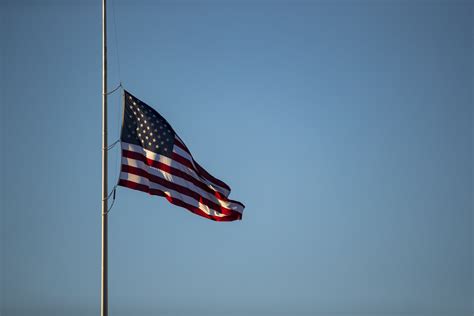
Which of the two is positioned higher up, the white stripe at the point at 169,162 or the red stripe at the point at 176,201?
the white stripe at the point at 169,162

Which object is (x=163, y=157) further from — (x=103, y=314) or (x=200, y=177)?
(x=103, y=314)

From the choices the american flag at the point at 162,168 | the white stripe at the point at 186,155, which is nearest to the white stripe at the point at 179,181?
the american flag at the point at 162,168

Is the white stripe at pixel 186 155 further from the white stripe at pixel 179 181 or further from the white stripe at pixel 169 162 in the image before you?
the white stripe at pixel 179 181

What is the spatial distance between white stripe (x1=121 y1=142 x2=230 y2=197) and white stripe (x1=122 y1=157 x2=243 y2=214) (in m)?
0.34

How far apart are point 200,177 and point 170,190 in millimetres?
1678

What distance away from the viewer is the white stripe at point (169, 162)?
26969mm

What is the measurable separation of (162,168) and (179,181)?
2.81 ft

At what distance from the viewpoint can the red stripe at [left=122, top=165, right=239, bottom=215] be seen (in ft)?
87.4

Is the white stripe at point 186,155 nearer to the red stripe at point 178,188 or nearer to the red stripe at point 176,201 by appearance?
→ the red stripe at point 178,188

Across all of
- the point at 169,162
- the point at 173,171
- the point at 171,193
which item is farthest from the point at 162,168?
the point at 171,193

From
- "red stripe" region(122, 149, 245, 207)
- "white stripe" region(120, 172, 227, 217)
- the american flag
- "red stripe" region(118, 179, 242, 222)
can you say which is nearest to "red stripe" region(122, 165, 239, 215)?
the american flag

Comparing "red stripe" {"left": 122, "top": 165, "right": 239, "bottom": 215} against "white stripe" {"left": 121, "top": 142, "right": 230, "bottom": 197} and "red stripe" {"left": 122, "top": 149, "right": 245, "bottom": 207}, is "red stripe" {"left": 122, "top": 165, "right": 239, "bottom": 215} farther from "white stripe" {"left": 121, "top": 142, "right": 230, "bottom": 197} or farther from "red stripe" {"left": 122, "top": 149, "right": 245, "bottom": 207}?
"white stripe" {"left": 121, "top": 142, "right": 230, "bottom": 197}

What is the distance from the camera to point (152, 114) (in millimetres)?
27703

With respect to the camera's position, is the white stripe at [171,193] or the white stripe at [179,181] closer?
the white stripe at [171,193]
